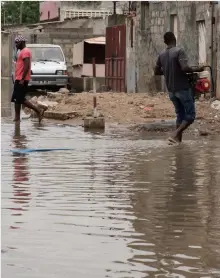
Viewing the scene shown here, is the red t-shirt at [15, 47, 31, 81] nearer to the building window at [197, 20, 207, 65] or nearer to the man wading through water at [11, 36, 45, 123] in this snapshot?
the man wading through water at [11, 36, 45, 123]

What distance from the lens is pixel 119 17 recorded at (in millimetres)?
37750

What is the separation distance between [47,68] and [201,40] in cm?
908

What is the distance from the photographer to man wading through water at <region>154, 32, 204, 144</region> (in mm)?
12875

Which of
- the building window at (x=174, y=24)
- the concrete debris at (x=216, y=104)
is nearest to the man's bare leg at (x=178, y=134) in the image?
the concrete debris at (x=216, y=104)

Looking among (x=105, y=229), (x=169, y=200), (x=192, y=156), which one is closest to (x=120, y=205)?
(x=169, y=200)

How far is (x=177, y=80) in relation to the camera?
1309cm

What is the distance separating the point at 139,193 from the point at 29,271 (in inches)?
125

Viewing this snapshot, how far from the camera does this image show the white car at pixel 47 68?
32.5m

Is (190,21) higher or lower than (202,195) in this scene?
higher

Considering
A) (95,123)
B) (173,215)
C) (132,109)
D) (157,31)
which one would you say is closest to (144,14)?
(157,31)

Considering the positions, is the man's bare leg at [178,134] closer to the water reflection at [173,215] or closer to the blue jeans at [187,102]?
the blue jeans at [187,102]

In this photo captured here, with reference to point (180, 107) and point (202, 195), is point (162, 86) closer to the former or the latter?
point (180, 107)

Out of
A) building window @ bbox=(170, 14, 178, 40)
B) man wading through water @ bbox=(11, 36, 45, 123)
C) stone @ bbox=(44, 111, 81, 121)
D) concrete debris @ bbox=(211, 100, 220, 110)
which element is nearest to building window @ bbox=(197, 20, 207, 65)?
building window @ bbox=(170, 14, 178, 40)

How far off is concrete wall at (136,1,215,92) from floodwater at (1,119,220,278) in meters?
13.3
